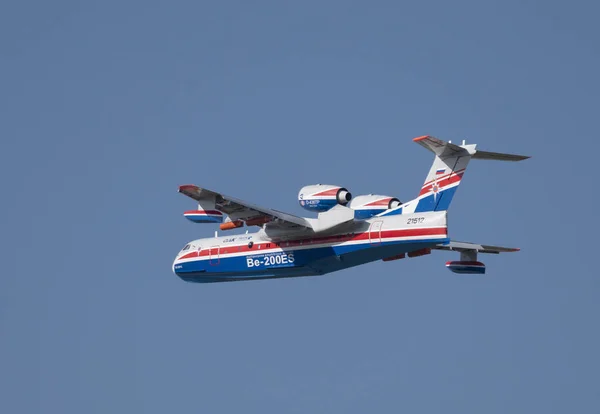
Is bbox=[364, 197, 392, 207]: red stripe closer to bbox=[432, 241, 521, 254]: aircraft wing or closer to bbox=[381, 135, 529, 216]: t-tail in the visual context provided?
bbox=[381, 135, 529, 216]: t-tail

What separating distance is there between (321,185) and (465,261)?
6.22 metres

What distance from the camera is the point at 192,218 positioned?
39625 mm

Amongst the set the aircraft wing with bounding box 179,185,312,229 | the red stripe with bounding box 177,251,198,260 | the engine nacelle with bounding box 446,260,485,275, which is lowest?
the engine nacelle with bounding box 446,260,485,275

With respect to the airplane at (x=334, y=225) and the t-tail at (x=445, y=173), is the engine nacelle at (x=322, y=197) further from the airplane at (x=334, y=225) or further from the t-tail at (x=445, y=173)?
the t-tail at (x=445, y=173)

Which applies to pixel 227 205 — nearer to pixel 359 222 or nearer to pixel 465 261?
pixel 359 222

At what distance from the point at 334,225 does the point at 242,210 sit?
2.60m

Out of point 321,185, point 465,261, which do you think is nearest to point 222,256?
point 321,185

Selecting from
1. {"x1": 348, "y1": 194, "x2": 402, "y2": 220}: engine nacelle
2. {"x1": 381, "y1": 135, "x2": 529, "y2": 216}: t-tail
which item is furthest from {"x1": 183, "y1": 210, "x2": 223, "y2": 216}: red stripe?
{"x1": 381, "y1": 135, "x2": 529, "y2": 216}: t-tail

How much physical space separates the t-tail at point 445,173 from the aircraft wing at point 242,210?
3.40 meters

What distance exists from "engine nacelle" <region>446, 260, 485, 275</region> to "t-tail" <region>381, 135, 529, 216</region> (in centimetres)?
498

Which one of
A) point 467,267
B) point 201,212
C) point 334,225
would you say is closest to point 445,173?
point 334,225

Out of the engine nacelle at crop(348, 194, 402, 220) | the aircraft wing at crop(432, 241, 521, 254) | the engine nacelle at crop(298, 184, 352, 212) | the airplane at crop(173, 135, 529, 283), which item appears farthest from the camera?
the aircraft wing at crop(432, 241, 521, 254)

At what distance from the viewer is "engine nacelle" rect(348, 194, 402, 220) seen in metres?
39.3

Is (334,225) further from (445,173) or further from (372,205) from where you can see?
(445,173)
